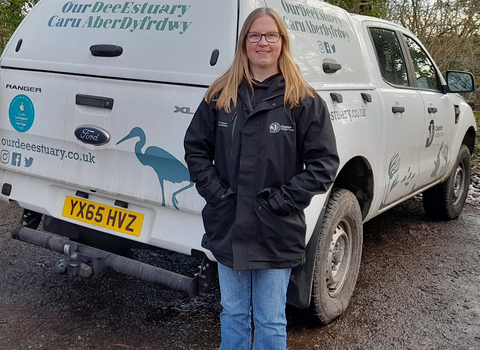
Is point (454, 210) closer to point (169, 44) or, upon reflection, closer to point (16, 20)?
point (169, 44)

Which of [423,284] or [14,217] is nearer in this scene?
[423,284]

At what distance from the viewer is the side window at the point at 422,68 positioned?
4828 mm

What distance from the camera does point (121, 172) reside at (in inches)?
119

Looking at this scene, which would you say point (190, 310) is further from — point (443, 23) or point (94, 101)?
point (443, 23)

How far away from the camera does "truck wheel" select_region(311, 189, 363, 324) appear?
319 cm

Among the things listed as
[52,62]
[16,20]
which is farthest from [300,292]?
[16,20]

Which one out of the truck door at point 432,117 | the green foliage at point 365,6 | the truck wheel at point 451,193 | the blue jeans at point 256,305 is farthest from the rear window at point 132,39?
the green foliage at point 365,6

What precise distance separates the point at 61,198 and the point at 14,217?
7.89ft

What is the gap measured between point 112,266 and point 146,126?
80 centimetres

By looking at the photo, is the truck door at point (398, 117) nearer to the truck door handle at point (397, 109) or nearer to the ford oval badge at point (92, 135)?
the truck door handle at point (397, 109)

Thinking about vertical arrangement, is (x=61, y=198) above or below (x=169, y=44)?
below

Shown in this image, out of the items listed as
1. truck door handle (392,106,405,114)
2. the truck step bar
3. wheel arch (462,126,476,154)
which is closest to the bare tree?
wheel arch (462,126,476,154)

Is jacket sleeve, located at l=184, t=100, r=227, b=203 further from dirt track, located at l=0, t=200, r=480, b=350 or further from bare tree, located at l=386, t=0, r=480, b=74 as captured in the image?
bare tree, located at l=386, t=0, r=480, b=74

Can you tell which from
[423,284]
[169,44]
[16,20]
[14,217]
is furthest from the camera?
[16,20]
